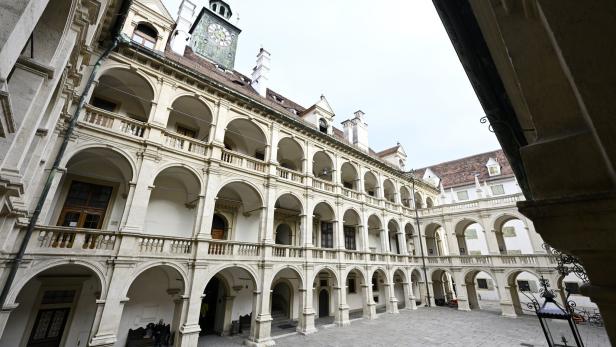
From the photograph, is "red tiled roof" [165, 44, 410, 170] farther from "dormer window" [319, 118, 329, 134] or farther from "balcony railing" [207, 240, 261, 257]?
"balcony railing" [207, 240, 261, 257]

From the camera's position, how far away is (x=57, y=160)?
853cm

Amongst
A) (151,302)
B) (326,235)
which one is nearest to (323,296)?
(326,235)

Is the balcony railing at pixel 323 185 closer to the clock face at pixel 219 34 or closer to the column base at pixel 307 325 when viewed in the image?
the column base at pixel 307 325

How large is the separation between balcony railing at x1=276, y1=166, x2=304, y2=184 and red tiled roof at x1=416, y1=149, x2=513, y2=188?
77.4 feet

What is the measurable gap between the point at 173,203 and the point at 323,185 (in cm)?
900

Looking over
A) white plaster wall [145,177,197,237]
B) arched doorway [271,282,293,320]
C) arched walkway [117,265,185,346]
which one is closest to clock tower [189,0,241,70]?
white plaster wall [145,177,197,237]

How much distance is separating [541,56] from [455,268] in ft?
79.7

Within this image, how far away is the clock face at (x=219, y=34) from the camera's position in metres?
19.6

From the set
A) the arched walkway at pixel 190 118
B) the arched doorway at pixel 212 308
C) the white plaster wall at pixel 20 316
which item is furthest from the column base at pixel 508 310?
the white plaster wall at pixel 20 316

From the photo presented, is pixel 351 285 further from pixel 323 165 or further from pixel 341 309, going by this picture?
pixel 323 165

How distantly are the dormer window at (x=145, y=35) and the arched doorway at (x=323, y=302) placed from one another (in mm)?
18289

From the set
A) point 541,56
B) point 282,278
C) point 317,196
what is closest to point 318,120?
point 317,196

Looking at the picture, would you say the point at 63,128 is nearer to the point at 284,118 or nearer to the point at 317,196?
the point at 284,118

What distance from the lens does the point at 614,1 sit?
914mm
